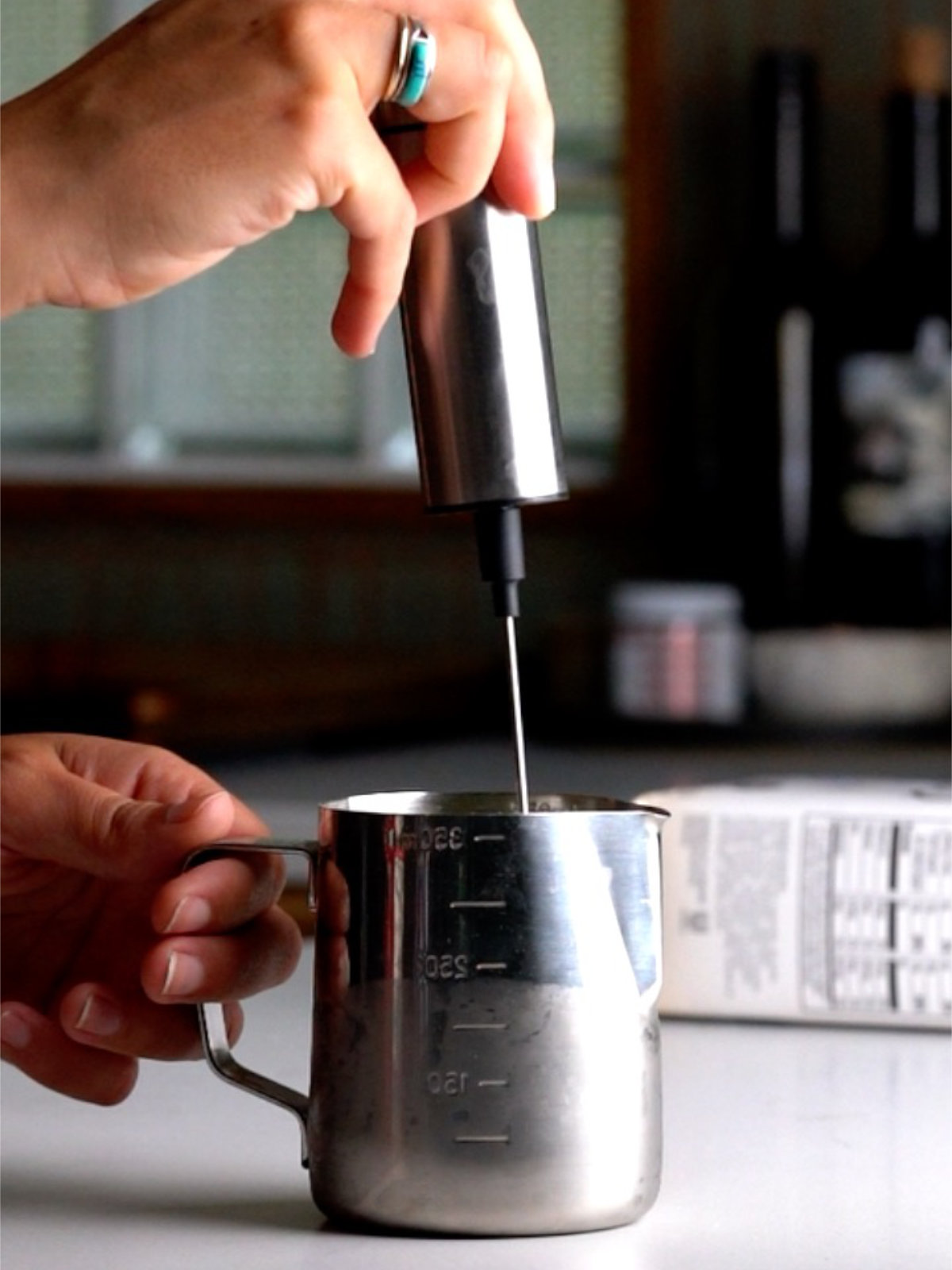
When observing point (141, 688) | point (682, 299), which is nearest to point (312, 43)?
point (141, 688)

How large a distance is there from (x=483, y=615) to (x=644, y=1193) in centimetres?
181

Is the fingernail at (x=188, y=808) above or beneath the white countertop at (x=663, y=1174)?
above

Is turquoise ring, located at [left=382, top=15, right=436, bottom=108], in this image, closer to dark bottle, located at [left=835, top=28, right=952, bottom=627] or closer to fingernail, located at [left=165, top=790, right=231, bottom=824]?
fingernail, located at [left=165, top=790, right=231, bottom=824]

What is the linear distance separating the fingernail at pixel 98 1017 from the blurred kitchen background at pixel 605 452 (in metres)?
0.91

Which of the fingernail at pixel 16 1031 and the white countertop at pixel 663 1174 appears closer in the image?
the white countertop at pixel 663 1174

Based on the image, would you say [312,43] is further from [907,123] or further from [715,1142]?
[907,123]

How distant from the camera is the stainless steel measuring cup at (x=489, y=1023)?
1.65 feet

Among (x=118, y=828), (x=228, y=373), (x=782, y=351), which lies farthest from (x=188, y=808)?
(x=228, y=373)

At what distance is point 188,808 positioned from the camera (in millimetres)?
599

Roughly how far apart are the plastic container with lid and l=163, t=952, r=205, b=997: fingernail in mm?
1291

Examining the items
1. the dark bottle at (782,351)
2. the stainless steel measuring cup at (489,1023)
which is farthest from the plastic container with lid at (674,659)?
the stainless steel measuring cup at (489,1023)

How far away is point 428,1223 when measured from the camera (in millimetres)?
512

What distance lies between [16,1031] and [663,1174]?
20 centimetres

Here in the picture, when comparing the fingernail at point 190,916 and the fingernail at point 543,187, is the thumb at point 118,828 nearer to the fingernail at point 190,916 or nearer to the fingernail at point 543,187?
the fingernail at point 190,916
